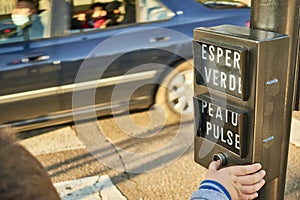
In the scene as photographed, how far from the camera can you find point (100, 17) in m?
4.95

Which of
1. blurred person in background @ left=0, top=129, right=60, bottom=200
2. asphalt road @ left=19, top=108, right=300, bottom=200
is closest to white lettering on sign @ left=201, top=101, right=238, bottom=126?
blurred person in background @ left=0, top=129, right=60, bottom=200

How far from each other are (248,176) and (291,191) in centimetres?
243

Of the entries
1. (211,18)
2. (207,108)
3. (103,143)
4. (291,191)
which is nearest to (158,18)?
(211,18)

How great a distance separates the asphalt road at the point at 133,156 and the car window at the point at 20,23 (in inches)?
44.6

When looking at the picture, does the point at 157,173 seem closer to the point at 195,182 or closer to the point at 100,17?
the point at 195,182

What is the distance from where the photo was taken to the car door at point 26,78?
4.59 m

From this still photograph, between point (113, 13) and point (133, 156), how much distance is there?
5.02ft

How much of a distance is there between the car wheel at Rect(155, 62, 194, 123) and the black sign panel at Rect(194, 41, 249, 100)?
331 centimetres

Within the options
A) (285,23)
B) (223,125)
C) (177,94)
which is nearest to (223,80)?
(223,125)

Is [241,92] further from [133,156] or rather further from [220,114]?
[133,156]

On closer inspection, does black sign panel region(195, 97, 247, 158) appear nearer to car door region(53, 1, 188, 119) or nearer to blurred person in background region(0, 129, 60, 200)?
blurred person in background region(0, 129, 60, 200)

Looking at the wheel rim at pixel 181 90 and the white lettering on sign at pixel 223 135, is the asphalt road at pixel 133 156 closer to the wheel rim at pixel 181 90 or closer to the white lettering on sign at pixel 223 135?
the wheel rim at pixel 181 90

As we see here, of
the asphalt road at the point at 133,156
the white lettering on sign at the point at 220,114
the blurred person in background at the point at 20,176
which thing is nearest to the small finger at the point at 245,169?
the white lettering on sign at the point at 220,114

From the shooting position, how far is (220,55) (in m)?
1.77
